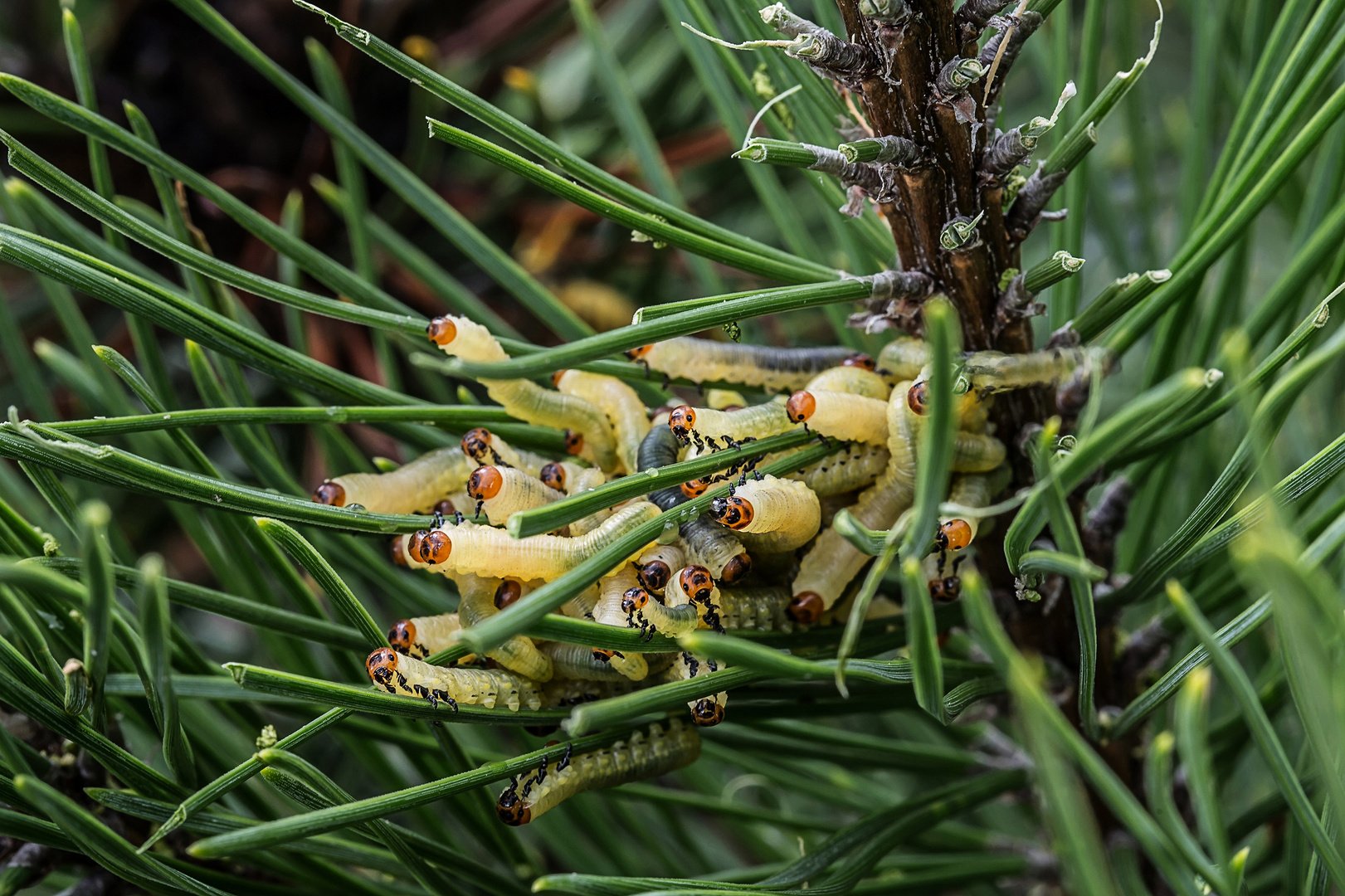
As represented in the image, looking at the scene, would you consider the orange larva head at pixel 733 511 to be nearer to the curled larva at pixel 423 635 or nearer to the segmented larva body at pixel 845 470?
the segmented larva body at pixel 845 470

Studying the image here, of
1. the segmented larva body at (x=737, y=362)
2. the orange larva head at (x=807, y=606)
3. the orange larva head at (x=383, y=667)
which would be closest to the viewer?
the orange larva head at (x=383, y=667)

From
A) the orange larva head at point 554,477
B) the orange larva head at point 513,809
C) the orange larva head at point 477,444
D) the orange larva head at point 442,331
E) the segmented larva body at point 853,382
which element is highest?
the segmented larva body at point 853,382

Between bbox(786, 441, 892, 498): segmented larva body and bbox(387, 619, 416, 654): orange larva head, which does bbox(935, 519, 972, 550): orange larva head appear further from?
bbox(387, 619, 416, 654): orange larva head

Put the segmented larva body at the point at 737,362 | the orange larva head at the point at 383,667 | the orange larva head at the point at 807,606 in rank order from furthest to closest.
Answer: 1. the segmented larva body at the point at 737,362
2. the orange larva head at the point at 807,606
3. the orange larva head at the point at 383,667

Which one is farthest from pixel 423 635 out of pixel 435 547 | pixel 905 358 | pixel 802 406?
pixel 905 358

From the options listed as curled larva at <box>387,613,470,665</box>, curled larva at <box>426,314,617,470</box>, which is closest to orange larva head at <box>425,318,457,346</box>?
curled larva at <box>426,314,617,470</box>

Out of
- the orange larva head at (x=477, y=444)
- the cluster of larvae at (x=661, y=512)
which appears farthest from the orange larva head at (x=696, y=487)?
the orange larva head at (x=477, y=444)
